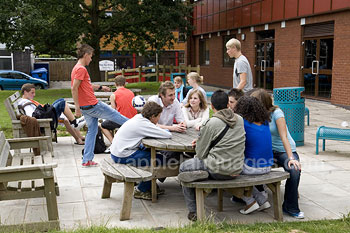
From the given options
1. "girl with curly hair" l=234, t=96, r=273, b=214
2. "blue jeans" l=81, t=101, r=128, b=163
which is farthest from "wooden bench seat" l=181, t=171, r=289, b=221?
"blue jeans" l=81, t=101, r=128, b=163

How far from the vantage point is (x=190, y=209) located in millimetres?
4691

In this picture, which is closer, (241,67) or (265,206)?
(265,206)

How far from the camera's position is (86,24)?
22.9 m

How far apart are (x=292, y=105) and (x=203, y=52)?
71.8ft

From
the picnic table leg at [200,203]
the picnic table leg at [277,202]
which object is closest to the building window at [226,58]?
the picnic table leg at [277,202]

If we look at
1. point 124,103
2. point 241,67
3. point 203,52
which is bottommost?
point 124,103

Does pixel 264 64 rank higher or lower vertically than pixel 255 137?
higher

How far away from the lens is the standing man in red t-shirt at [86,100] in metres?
6.78

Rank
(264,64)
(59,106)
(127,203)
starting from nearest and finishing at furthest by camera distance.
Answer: (127,203) < (59,106) < (264,64)

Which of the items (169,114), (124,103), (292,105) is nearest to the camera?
(169,114)

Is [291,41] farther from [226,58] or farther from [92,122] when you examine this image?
[92,122]

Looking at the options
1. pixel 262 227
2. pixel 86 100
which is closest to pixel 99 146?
pixel 86 100

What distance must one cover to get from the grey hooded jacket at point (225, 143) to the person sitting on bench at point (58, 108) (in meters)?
4.87

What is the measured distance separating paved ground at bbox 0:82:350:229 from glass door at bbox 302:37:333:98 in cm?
918
